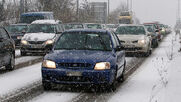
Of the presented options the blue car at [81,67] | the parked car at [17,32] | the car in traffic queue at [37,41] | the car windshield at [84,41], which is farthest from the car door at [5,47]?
the parked car at [17,32]

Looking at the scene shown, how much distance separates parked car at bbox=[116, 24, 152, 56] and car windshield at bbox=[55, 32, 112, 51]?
958 centimetres

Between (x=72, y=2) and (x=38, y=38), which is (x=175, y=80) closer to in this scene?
(x=38, y=38)

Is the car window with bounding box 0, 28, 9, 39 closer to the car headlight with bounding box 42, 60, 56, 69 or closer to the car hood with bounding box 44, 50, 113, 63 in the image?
the car hood with bounding box 44, 50, 113, 63

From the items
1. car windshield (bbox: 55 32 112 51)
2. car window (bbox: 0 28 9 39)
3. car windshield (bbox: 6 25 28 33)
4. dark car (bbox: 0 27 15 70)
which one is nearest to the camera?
car windshield (bbox: 55 32 112 51)

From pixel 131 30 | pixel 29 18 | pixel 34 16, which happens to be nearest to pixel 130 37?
pixel 131 30

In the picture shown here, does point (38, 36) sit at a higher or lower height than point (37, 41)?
higher

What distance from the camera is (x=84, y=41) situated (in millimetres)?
10492

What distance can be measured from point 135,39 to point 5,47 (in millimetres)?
8473

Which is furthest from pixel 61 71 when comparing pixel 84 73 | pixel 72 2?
pixel 72 2

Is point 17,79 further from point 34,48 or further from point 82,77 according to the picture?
point 34,48

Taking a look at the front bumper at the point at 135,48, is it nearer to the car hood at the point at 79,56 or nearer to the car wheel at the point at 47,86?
the car hood at the point at 79,56

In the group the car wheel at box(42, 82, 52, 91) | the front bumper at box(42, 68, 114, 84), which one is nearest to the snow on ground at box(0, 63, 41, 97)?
the car wheel at box(42, 82, 52, 91)

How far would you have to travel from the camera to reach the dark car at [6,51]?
1313 cm

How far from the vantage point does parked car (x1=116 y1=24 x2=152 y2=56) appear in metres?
20.3
